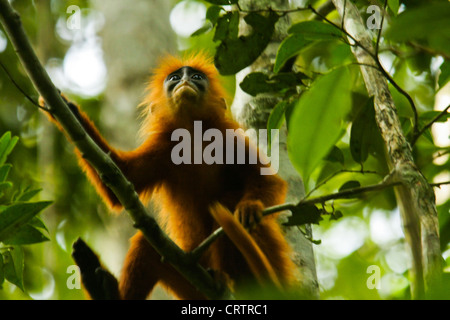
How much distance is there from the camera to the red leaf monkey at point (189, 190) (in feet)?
10.1

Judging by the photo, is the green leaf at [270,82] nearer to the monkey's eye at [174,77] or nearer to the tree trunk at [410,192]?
the tree trunk at [410,192]

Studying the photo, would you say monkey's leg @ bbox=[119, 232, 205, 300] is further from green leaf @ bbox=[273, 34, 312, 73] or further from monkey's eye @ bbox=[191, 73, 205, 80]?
→ green leaf @ bbox=[273, 34, 312, 73]

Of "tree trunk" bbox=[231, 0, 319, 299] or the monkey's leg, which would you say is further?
the monkey's leg

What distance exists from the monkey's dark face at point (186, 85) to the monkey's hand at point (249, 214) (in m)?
1.21

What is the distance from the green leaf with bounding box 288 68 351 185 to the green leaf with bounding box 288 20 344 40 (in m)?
0.34

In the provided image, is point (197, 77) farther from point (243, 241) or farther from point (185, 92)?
point (243, 241)

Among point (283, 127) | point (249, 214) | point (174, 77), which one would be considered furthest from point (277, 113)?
point (174, 77)

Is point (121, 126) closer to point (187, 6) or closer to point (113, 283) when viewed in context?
point (113, 283)

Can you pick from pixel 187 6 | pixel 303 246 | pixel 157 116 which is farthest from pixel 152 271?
pixel 187 6

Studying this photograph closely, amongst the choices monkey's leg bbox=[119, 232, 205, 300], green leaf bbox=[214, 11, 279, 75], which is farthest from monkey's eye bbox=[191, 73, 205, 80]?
green leaf bbox=[214, 11, 279, 75]

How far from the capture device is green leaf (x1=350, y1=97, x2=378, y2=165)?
7.01 feet

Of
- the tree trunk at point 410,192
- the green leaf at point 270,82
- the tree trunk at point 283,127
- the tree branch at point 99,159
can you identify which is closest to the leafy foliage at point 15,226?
the tree branch at point 99,159

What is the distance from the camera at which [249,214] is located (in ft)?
9.20

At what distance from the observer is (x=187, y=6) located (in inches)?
328
